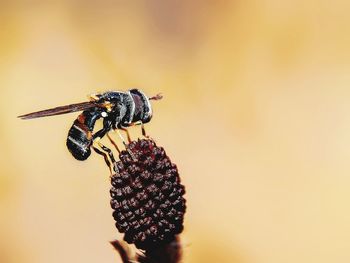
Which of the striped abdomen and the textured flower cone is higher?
the striped abdomen

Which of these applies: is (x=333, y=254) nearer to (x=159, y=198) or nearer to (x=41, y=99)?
(x=41, y=99)

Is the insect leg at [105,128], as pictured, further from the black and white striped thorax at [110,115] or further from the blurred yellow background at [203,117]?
the blurred yellow background at [203,117]

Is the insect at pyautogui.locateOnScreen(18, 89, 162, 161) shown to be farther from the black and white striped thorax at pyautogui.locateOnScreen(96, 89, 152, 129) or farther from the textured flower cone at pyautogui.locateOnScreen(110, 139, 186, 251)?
the textured flower cone at pyautogui.locateOnScreen(110, 139, 186, 251)

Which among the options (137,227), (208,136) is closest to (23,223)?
(208,136)

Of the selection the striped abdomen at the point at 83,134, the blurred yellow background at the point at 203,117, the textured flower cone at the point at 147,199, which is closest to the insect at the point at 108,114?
the striped abdomen at the point at 83,134

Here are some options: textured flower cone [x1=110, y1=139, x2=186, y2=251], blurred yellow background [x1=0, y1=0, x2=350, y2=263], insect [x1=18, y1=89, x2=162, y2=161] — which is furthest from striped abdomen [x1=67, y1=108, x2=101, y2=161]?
blurred yellow background [x1=0, y1=0, x2=350, y2=263]

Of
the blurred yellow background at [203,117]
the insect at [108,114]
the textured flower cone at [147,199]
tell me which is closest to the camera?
the textured flower cone at [147,199]

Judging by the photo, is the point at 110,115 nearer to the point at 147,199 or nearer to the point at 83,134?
the point at 83,134
